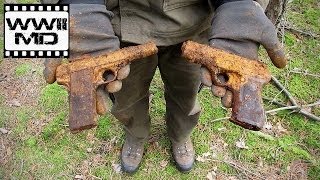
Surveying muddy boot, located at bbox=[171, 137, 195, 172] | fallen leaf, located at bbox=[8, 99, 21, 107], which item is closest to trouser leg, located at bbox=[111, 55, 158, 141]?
muddy boot, located at bbox=[171, 137, 195, 172]

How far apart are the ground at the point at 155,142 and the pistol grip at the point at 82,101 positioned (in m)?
1.49

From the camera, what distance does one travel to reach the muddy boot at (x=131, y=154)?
2.73 metres

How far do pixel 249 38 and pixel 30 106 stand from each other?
224cm

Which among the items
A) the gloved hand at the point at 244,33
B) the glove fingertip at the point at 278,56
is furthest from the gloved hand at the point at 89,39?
the glove fingertip at the point at 278,56

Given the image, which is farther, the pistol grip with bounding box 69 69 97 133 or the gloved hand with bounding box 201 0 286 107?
the gloved hand with bounding box 201 0 286 107

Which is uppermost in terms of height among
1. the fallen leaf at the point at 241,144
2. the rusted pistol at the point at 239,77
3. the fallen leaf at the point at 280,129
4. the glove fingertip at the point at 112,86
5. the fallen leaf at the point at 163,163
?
the rusted pistol at the point at 239,77

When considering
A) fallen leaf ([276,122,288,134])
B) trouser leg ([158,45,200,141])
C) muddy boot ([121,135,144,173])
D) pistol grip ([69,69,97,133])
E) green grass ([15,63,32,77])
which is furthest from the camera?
green grass ([15,63,32,77])

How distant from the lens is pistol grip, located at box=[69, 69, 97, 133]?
135 cm

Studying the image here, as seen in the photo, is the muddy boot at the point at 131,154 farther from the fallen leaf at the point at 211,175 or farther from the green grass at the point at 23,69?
the green grass at the point at 23,69

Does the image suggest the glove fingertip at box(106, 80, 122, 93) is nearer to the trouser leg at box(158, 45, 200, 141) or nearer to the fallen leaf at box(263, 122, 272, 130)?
the trouser leg at box(158, 45, 200, 141)

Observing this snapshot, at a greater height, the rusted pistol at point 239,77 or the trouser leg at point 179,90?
the rusted pistol at point 239,77

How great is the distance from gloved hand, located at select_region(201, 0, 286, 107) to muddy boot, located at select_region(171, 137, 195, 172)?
54.8 inches

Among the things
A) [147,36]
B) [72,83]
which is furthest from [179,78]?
[72,83]

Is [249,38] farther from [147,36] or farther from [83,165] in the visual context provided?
[83,165]
